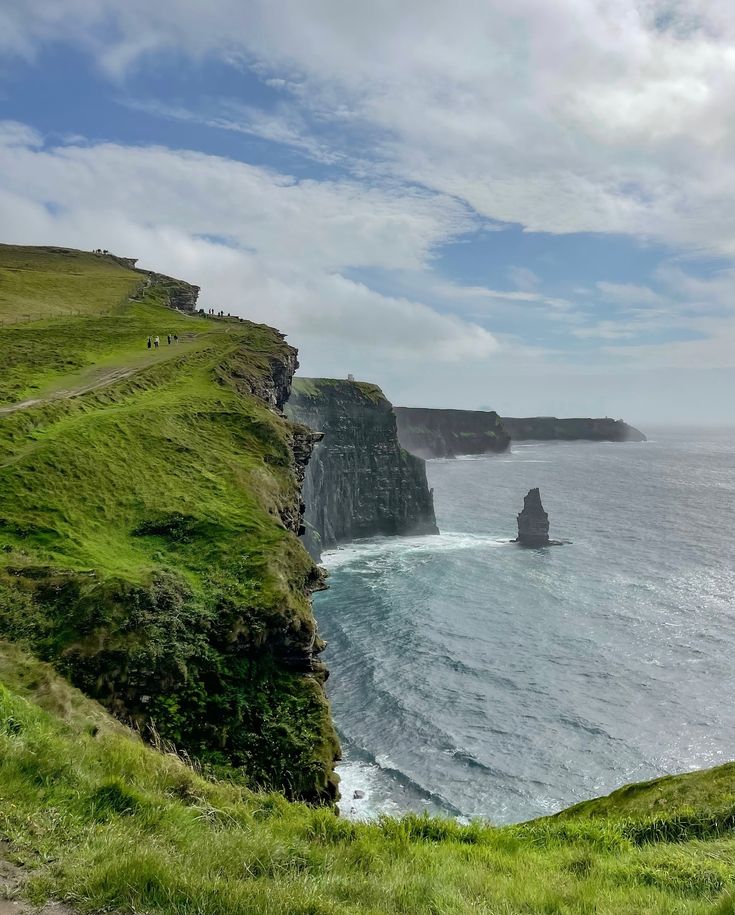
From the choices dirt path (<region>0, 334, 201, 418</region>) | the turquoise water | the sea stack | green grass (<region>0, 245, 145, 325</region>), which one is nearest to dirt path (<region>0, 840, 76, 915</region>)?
the turquoise water

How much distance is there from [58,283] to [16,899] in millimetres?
96213

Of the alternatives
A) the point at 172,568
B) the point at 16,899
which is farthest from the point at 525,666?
the point at 16,899

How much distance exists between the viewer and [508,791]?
113 ft

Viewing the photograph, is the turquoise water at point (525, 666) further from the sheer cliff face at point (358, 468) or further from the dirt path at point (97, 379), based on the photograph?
the dirt path at point (97, 379)

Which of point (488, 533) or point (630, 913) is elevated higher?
point (630, 913)

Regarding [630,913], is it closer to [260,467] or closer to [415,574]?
[260,467]

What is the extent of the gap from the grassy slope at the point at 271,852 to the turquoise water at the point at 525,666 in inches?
931

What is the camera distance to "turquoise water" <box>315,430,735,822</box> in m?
35.8

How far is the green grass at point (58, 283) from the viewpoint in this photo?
7131 cm

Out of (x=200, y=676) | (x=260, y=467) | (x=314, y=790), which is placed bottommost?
(x=314, y=790)

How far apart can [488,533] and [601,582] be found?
3123cm

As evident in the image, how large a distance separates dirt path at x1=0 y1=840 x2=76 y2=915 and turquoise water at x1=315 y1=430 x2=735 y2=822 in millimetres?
27852

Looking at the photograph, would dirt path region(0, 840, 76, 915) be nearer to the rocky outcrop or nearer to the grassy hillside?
the grassy hillside

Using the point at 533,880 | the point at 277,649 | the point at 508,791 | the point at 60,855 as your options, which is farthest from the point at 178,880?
the point at 508,791
